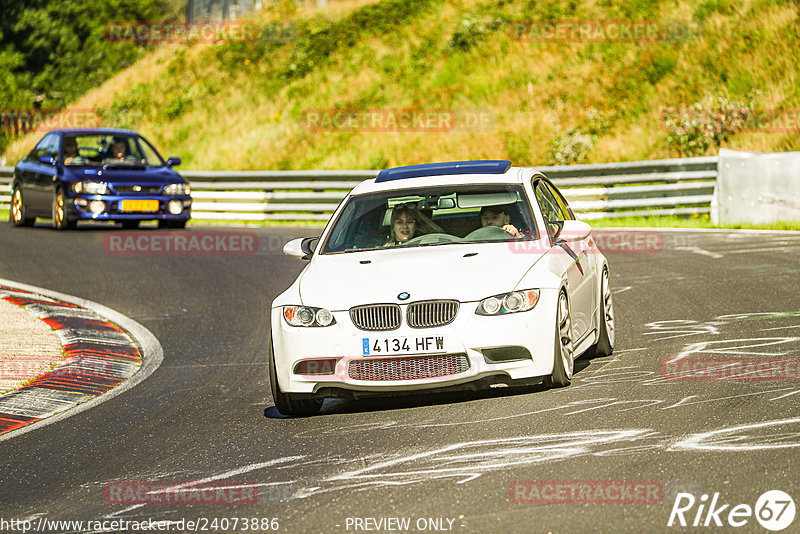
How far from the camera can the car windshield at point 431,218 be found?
28.7ft

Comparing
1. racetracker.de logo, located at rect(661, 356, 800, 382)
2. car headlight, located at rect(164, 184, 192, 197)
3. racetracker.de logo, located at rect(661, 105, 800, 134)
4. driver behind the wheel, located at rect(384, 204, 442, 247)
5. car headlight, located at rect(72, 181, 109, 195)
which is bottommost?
racetracker.de logo, located at rect(661, 356, 800, 382)

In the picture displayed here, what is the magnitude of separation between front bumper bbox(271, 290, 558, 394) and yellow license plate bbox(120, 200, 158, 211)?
14406 mm

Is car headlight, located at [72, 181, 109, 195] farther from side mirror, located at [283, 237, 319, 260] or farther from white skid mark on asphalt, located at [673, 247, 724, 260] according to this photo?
side mirror, located at [283, 237, 319, 260]

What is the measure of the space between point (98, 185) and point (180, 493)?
16003 millimetres

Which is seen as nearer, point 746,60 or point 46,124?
point 746,60

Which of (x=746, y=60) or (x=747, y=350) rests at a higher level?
(x=746, y=60)

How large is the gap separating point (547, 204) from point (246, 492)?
4.24 meters

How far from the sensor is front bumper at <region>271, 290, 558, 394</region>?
747 cm

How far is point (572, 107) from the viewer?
30328 mm

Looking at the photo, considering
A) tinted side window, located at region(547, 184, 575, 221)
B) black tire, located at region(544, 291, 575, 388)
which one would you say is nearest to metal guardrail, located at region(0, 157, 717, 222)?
tinted side window, located at region(547, 184, 575, 221)

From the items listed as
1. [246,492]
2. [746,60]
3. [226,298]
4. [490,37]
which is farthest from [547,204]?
[490,37]

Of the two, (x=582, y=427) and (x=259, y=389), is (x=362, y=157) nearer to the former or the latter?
(x=259, y=389)

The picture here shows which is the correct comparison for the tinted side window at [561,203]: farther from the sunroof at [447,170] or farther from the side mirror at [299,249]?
the side mirror at [299,249]

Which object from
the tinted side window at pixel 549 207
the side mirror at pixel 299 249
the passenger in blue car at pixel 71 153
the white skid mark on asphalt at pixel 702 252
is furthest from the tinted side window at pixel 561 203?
the passenger in blue car at pixel 71 153
